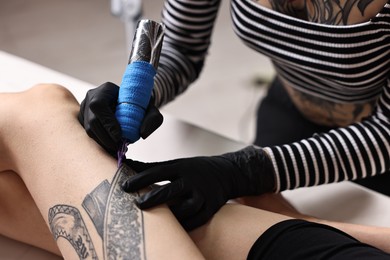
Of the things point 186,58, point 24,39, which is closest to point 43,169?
point 186,58

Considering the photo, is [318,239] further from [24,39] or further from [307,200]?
[24,39]

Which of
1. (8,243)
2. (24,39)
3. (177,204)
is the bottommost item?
(24,39)

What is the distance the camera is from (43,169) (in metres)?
0.82

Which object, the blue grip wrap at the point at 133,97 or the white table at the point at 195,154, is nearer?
the blue grip wrap at the point at 133,97

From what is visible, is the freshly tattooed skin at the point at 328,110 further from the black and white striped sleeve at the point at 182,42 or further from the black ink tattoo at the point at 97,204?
the black ink tattoo at the point at 97,204

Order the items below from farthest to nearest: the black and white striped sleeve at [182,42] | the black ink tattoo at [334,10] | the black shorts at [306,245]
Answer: the black and white striped sleeve at [182,42]
the black ink tattoo at [334,10]
the black shorts at [306,245]

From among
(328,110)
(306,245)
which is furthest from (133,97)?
(328,110)

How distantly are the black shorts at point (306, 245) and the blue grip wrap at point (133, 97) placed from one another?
0.24 meters

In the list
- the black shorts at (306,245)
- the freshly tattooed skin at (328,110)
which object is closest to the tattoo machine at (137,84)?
the black shorts at (306,245)

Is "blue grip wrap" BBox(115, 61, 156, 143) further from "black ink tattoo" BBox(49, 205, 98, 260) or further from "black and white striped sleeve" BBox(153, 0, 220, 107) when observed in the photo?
"black and white striped sleeve" BBox(153, 0, 220, 107)

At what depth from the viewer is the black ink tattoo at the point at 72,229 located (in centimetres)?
77

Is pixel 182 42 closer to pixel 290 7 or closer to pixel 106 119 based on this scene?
pixel 290 7

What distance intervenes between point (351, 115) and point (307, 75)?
6.3 inches

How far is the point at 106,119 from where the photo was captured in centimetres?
80
